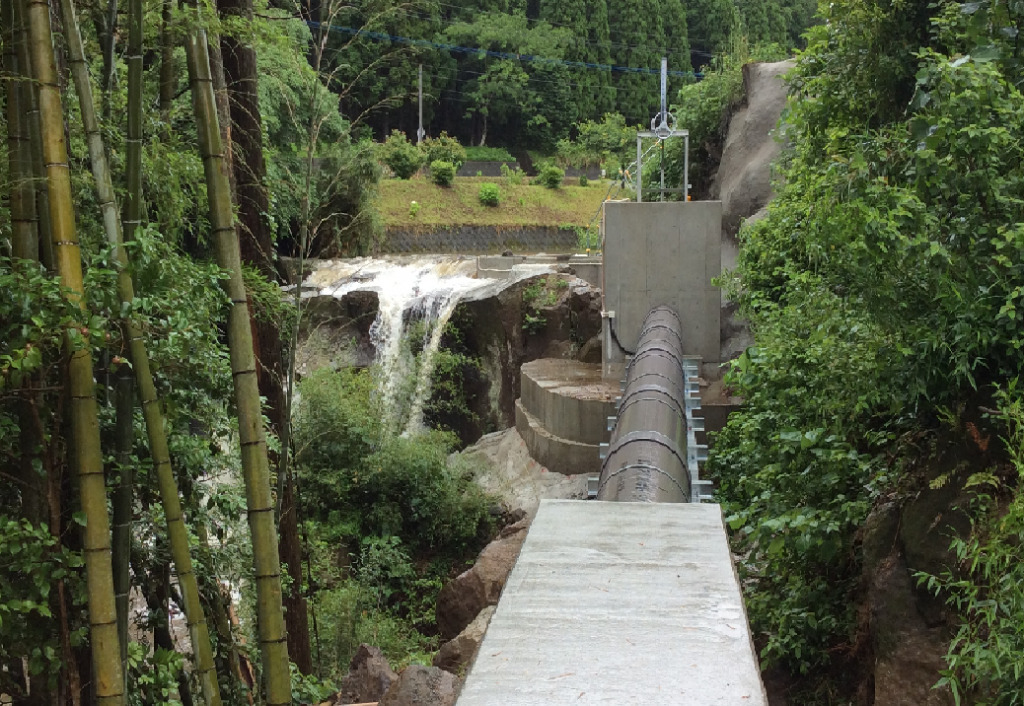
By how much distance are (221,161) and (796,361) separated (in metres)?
3.57

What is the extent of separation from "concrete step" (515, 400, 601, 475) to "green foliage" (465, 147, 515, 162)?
88.9 feet

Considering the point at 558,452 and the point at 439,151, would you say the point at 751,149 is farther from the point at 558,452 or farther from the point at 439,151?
the point at 439,151

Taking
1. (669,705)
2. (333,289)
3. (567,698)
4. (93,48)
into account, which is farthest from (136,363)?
(333,289)

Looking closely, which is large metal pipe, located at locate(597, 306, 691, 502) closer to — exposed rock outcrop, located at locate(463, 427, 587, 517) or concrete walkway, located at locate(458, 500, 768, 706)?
concrete walkway, located at locate(458, 500, 768, 706)

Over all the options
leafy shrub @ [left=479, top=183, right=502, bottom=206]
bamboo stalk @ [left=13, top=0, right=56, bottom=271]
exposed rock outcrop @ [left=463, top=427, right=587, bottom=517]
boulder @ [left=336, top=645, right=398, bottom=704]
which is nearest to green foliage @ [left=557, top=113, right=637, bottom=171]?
leafy shrub @ [left=479, top=183, right=502, bottom=206]

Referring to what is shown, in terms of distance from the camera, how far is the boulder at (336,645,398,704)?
550 centimetres

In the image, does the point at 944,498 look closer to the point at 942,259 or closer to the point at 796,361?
the point at 942,259

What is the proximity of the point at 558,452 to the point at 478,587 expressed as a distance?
2.95m

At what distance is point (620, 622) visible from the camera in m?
2.72

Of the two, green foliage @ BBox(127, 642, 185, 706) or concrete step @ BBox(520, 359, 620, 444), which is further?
concrete step @ BBox(520, 359, 620, 444)

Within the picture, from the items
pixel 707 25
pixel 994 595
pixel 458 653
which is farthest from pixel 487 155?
pixel 994 595

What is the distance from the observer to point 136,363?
304 cm

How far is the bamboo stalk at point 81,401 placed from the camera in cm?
282

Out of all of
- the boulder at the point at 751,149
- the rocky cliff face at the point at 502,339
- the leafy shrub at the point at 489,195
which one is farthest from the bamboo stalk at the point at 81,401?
the leafy shrub at the point at 489,195
